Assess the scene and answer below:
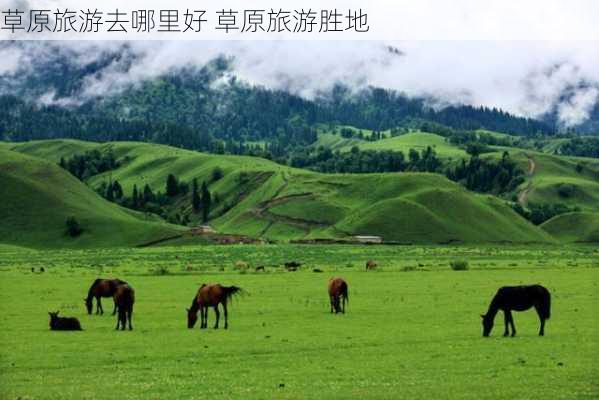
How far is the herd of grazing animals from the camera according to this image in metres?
41.1

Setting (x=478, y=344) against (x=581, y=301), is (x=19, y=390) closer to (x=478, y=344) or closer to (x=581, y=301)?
(x=478, y=344)

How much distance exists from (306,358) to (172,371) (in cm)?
581

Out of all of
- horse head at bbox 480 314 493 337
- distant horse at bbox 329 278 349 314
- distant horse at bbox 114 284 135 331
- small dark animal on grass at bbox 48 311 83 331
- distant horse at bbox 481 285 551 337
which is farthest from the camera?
distant horse at bbox 329 278 349 314

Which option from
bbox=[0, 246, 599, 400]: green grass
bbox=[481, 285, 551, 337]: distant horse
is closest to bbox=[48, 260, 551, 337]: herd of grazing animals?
bbox=[481, 285, 551, 337]: distant horse

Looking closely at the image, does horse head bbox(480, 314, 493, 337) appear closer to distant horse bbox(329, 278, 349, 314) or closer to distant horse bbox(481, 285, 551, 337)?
distant horse bbox(481, 285, 551, 337)

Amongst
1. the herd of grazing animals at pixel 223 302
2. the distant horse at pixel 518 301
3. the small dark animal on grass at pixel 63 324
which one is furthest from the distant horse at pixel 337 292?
the small dark animal on grass at pixel 63 324

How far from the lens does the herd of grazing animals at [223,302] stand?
135 feet

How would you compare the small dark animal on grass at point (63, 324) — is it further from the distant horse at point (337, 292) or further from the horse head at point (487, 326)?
the horse head at point (487, 326)

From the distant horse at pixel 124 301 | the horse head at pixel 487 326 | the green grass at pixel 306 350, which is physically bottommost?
the green grass at pixel 306 350

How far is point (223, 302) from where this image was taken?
150ft

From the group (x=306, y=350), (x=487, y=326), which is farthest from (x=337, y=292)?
(x=306, y=350)

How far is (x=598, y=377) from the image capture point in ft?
97.1

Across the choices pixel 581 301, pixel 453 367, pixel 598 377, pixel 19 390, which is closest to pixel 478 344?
pixel 453 367

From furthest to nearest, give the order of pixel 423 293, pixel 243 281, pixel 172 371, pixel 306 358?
pixel 243 281 < pixel 423 293 < pixel 306 358 < pixel 172 371
